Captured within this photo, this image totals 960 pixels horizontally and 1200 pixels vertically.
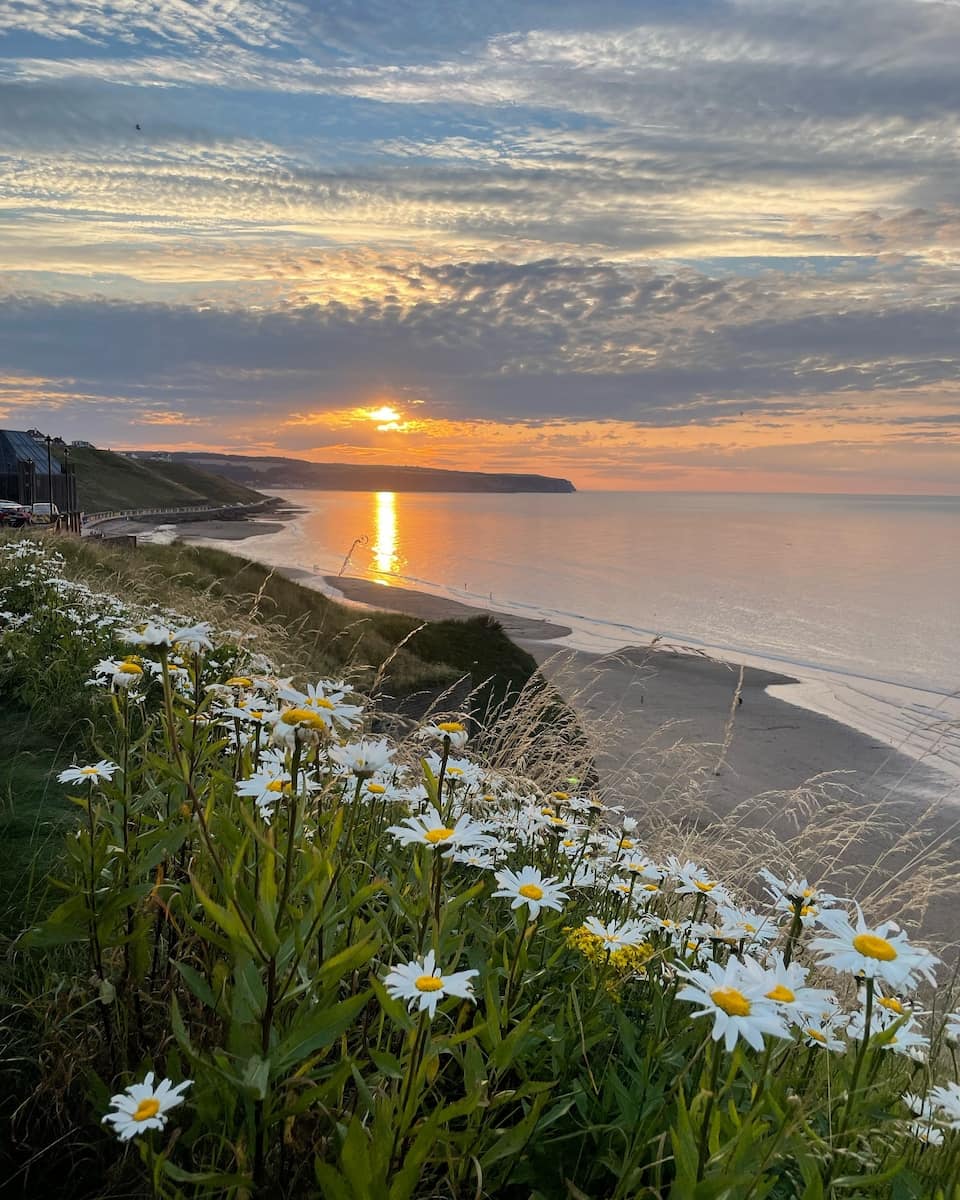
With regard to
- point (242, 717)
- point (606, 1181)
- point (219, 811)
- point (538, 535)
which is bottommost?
point (538, 535)

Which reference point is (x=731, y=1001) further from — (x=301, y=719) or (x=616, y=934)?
(x=616, y=934)

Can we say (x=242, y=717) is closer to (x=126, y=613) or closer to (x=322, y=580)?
(x=126, y=613)

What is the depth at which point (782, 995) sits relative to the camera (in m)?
1.68

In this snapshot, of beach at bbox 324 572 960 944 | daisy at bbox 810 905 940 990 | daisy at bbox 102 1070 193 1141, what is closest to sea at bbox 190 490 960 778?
beach at bbox 324 572 960 944

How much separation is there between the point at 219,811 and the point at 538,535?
97649mm

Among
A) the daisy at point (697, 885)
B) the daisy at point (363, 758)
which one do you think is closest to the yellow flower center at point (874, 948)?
the daisy at point (697, 885)

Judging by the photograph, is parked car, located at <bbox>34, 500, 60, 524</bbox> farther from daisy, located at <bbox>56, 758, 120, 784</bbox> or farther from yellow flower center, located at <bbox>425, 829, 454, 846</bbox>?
yellow flower center, located at <bbox>425, 829, 454, 846</bbox>

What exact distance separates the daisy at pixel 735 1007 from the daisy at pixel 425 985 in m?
0.42

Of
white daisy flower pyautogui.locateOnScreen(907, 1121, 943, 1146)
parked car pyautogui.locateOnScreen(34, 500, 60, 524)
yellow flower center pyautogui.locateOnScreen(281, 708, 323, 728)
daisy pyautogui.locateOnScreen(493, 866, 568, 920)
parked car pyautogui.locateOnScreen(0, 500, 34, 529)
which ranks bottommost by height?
parked car pyautogui.locateOnScreen(34, 500, 60, 524)

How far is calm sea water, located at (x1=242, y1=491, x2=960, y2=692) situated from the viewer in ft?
114

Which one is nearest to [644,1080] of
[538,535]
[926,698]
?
[926,698]

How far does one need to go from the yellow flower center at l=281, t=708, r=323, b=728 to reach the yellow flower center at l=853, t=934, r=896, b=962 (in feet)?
Result: 3.96

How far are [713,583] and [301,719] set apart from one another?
180ft

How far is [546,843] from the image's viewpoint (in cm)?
346
